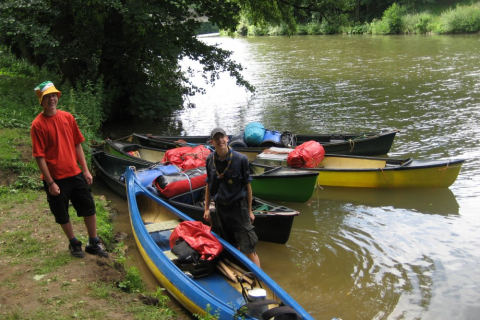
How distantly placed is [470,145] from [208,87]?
14.8 metres

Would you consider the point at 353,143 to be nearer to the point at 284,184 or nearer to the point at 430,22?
the point at 284,184

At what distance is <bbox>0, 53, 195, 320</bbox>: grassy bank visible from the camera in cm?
476

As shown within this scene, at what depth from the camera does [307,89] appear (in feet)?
72.9

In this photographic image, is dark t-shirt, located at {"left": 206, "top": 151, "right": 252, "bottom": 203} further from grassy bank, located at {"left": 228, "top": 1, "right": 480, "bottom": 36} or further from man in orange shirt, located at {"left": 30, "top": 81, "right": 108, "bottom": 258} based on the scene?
grassy bank, located at {"left": 228, "top": 1, "right": 480, "bottom": 36}

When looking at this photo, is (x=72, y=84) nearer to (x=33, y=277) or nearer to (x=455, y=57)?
(x=33, y=277)

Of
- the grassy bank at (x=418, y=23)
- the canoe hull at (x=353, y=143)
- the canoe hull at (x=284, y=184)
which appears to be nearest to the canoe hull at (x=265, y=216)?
the canoe hull at (x=284, y=184)

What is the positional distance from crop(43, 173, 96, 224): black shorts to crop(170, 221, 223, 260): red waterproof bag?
1.24 m

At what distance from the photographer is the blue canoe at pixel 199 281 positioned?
500 cm

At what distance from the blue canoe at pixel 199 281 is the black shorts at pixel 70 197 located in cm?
121

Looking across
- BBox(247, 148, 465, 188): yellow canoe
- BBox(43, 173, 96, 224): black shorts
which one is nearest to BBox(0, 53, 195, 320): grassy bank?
BBox(43, 173, 96, 224): black shorts

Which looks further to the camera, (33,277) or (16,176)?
(16,176)

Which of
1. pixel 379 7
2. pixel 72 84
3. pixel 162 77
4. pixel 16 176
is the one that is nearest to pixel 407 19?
pixel 379 7

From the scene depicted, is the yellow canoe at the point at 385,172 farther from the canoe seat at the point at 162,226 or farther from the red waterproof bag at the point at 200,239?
the red waterproof bag at the point at 200,239

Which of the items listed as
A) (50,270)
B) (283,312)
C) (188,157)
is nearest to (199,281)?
Answer: (283,312)
